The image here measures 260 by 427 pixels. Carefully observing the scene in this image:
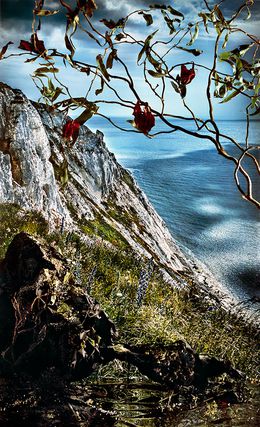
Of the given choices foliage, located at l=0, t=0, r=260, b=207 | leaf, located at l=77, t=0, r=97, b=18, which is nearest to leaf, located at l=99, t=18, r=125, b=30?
foliage, located at l=0, t=0, r=260, b=207

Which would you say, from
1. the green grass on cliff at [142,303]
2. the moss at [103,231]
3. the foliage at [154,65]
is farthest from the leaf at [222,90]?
the moss at [103,231]

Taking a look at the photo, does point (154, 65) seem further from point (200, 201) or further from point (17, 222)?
point (17, 222)

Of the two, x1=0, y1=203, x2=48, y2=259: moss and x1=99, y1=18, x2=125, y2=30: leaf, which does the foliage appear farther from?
x1=0, y1=203, x2=48, y2=259: moss

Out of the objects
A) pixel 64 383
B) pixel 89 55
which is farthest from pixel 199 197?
pixel 64 383

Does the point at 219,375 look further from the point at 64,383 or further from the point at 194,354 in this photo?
the point at 64,383

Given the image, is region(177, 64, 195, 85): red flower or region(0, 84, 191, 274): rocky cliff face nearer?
region(177, 64, 195, 85): red flower

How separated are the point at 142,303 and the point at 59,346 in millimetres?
685

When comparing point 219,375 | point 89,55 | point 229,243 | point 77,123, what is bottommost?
point 219,375

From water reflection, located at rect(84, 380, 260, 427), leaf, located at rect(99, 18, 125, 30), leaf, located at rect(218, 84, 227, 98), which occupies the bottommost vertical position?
water reflection, located at rect(84, 380, 260, 427)

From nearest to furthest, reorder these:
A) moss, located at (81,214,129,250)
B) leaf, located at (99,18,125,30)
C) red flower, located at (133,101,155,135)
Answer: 1. red flower, located at (133,101,155,135)
2. leaf, located at (99,18,125,30)
3. moss, located at (81,214,129,250)

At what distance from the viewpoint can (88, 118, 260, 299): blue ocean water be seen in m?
3.26

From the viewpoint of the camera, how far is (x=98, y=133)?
11.2 ft

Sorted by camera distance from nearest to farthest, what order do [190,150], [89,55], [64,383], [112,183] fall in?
[64,383]
[89,55]
[190,150]
[112,183]

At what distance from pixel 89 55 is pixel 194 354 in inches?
61.2
